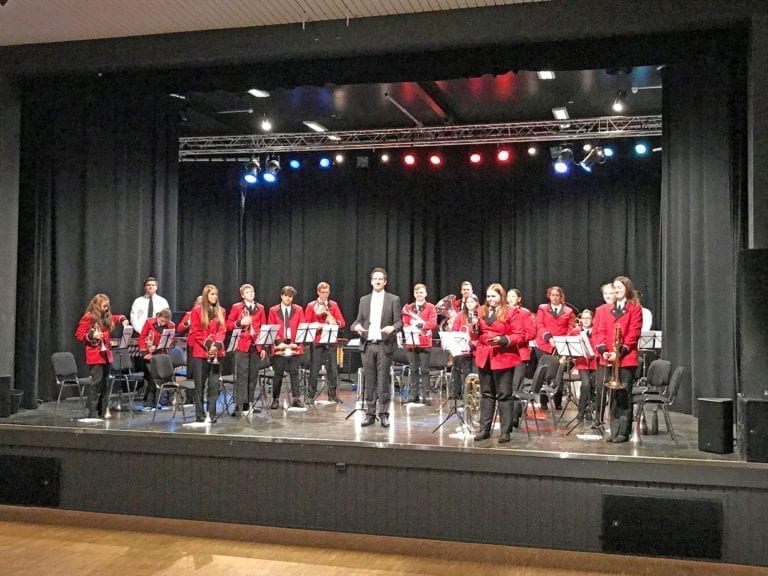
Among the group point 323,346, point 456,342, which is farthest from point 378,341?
point 323,346

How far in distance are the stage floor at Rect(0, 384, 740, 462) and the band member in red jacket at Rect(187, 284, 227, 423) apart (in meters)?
0.26

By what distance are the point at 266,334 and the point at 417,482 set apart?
3.19 m

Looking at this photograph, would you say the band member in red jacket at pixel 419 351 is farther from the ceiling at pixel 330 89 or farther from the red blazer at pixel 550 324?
the ceiling at pixel 330 89

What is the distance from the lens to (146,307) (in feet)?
36.7

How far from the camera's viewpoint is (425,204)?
15.8 meters

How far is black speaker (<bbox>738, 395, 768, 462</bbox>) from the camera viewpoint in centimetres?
623

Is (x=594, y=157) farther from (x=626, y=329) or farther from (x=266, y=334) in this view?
(x=266, y=334)

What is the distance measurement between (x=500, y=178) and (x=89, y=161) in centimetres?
782

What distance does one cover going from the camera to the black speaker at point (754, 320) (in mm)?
6527

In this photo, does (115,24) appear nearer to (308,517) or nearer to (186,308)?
(308,517)

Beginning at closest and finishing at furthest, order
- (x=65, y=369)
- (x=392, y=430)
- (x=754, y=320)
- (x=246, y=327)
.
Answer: (x=754, y=320)
(x=392, y=430)
(x=246, y=327)
(x=65, y=369)

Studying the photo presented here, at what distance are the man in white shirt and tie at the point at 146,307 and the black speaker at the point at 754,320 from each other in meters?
7.83

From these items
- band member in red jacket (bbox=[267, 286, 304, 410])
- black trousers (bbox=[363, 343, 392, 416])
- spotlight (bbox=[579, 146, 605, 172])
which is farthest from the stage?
spotlight (bbox=[579, 146, 605, 172])

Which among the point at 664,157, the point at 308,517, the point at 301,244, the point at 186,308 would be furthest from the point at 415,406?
the point at 186,308
